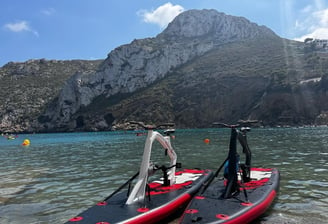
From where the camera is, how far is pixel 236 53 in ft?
524

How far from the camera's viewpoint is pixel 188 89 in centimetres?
13150

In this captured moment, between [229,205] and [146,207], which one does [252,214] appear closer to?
[229,205]

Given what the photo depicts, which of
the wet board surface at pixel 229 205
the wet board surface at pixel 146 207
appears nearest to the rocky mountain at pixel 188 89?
the wet board surface at pixel 229 205

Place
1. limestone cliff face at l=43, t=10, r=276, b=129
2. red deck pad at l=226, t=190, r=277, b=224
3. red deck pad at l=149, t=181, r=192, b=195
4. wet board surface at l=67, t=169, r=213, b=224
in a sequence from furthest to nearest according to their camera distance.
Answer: limestone cliff face at l=43, t=10, r=276, b=129
red deck pad at l=149, t=181, r=192, b=195
red deck pad at l=226, t=190, r=277, b=224
wet board surface at l=67, t=169, r=213, b=224

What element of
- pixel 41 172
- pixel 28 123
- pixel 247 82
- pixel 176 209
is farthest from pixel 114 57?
pixel 176 209

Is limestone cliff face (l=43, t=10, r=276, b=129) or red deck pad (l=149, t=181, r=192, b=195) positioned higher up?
limestone cliff face (l=43, t=10, r=276, b=129)

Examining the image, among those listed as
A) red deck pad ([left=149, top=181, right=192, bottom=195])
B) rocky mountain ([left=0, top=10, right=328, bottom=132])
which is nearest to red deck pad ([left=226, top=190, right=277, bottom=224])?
red deck pad ([left=149, top=181, right=192, bottom=195])

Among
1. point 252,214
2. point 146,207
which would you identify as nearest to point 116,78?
point 146,207

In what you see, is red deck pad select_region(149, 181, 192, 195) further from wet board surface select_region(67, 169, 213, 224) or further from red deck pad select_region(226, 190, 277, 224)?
red deck pad select_region(226, 190, 277, 224)

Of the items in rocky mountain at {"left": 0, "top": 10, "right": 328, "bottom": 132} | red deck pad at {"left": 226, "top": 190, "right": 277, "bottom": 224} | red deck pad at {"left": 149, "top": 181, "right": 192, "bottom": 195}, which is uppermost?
rocky mountain at {"left": 0, "top": 10, "right": 328, "bottom": 132}

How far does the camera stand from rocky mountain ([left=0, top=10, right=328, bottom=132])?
103 meters

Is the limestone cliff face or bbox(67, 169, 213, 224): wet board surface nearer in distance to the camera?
bbox(67, 169, 213, 224): wet board surface

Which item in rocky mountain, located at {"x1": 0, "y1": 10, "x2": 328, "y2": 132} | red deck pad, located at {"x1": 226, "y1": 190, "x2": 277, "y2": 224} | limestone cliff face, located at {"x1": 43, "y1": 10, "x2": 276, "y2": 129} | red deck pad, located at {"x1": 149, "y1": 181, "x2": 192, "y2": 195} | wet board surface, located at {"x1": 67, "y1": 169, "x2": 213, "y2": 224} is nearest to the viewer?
wet board surface, located at {"x1": 67, "y1": 169, "x2": 213, "y2": 224}

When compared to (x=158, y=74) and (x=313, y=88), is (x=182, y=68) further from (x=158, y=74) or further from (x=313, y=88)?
(x=313, y=88)
